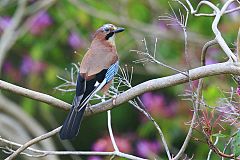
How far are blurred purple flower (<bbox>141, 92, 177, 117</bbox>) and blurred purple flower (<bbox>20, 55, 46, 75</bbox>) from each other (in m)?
0.78

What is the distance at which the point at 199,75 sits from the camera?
1776mm

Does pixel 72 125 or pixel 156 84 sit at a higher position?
pixel 156 84

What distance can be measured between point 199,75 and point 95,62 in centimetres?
95

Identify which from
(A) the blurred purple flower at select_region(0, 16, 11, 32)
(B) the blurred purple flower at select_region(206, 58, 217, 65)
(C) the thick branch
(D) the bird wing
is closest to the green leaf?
(C) the thick branch

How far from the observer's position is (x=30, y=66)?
185 inches

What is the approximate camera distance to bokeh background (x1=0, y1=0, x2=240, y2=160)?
4.16 m

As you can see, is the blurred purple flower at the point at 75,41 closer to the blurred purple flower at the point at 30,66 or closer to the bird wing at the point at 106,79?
the blurred purple flower at the point at 30,66

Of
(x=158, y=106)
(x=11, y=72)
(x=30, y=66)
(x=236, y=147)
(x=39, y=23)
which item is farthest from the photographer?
(x=11, y=72)

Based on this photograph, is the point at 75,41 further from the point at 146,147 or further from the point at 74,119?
the point at 74,119

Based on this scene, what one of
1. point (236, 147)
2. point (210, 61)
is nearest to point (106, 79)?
point (236, 147)

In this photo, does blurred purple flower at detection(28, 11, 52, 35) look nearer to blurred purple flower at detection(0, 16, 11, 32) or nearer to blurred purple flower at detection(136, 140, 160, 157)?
blurred purple flower at detection(0, 16, 11, 32)

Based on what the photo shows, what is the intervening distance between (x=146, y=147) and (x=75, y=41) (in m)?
0.84

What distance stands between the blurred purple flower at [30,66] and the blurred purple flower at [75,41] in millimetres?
233

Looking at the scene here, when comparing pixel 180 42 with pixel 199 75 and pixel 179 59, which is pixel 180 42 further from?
pixel 199 75
